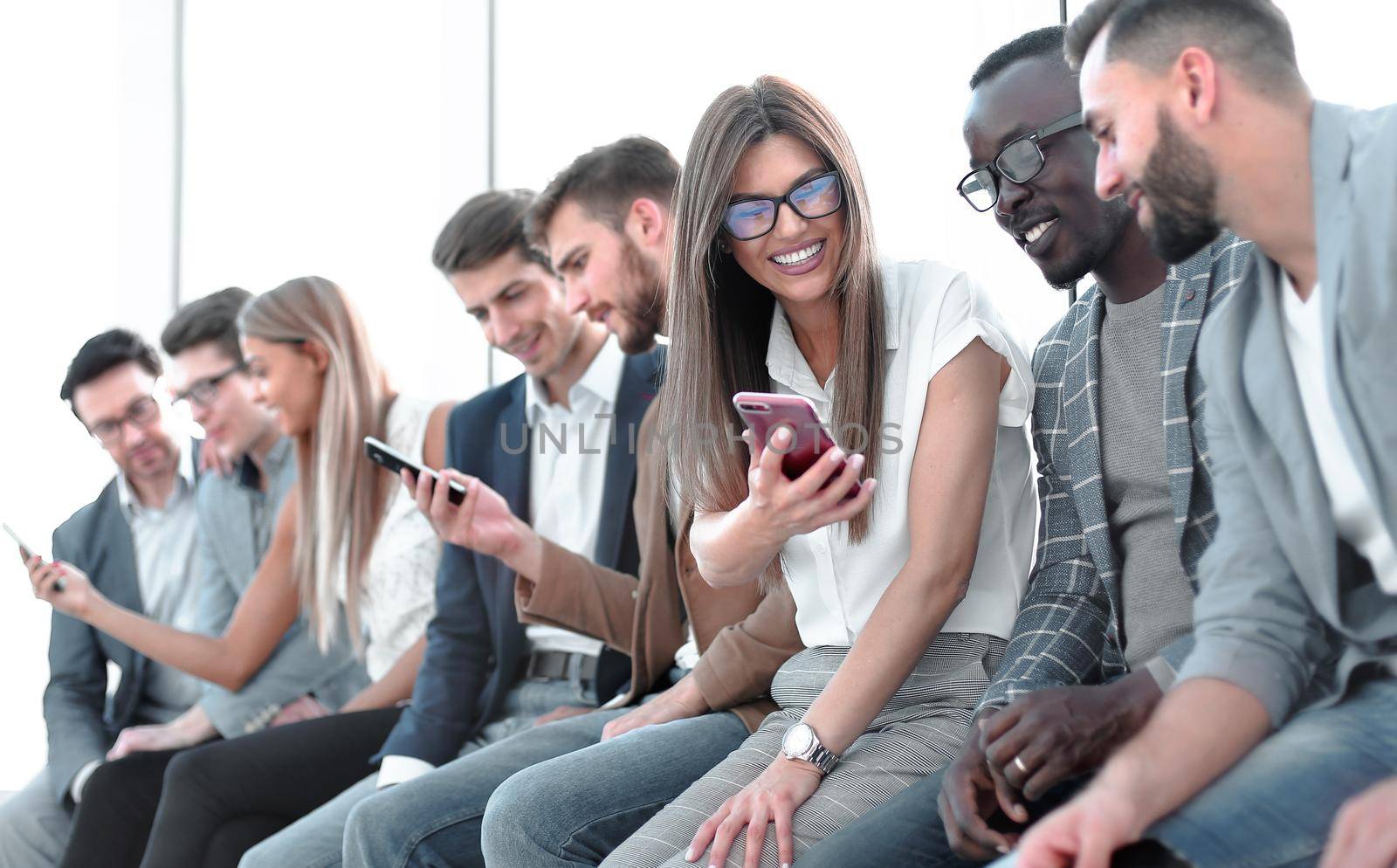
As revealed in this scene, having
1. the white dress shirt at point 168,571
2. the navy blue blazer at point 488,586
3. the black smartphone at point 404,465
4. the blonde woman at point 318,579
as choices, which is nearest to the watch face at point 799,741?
the navy blue blazer at point 488,586

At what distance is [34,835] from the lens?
3238 millimetres

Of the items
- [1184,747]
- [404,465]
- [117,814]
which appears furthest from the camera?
[117,814]

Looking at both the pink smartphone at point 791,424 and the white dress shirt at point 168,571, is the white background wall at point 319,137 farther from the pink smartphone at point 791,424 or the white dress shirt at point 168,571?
the pink smartphone at point 791,424

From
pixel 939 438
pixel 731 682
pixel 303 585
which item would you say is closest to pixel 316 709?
pixel 303 585

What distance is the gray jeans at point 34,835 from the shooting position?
127 inches

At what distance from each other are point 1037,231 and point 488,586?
4.77 feet

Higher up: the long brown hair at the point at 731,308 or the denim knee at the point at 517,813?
the long brown hair at the point at 731,308

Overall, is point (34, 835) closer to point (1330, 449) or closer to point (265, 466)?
point (265, 466)

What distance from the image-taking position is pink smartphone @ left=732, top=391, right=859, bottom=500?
5.09ft

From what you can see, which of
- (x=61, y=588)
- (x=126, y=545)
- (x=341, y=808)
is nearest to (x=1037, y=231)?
(x=341, y=808)

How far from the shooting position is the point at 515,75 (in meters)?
4.09

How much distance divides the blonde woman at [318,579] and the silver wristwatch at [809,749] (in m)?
1.43

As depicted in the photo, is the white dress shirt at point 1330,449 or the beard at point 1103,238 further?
the beard at point 1103,238

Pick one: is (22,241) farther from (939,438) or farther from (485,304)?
(939,438)
